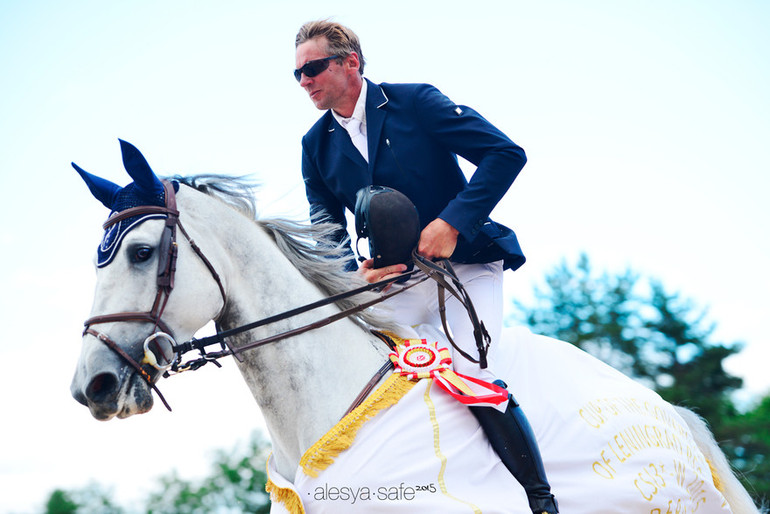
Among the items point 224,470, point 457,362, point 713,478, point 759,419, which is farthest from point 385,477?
point 224,470

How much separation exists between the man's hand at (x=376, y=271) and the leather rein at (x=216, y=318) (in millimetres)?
51

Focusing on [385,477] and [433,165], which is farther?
[433,165]

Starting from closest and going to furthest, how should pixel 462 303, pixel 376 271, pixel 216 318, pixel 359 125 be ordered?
1. pixel 216 318
2. pixel 462 303
3. pixel 376 271
4. pixel 359 125

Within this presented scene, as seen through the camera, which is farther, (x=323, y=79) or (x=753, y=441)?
(x=753, y=441)

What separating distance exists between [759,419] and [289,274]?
25.1 meters

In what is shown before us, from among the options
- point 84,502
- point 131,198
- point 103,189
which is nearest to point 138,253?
point 131,198

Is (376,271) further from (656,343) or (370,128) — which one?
(656,343)

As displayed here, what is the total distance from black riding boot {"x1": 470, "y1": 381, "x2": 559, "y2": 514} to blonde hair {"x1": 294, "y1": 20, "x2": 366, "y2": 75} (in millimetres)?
2352

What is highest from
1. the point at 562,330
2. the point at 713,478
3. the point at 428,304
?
the point at 428,304

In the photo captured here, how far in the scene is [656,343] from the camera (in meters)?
31.3

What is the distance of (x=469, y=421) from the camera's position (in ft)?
12.0

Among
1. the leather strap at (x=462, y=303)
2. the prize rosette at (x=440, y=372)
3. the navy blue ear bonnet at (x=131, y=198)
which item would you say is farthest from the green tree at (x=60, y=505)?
the leather strap at (x=462, y=303)

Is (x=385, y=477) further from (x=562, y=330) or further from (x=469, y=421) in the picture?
(x=562, y=330)

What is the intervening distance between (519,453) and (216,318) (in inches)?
69.1
